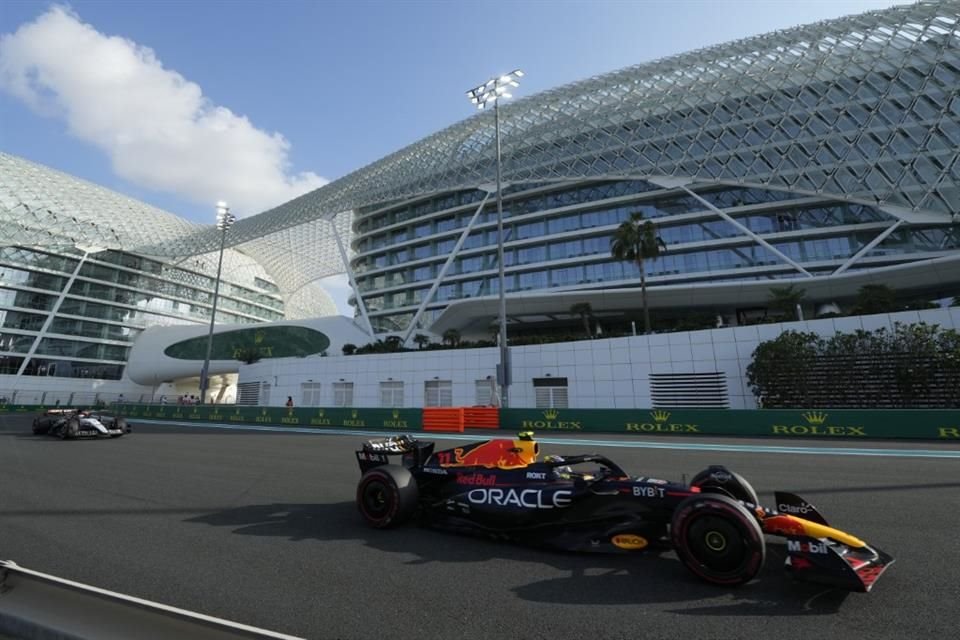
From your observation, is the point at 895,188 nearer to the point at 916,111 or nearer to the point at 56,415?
the point at 916,111

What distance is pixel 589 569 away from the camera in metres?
3.73

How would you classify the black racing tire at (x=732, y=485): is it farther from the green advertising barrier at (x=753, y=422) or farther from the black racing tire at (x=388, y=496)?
the green advertising barrier at (x=753, y=422)

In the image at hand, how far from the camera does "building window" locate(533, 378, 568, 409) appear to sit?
1104 inches

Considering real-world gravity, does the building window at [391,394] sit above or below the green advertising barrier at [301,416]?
above

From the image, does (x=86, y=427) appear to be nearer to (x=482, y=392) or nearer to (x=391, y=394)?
(x=391, y=394)

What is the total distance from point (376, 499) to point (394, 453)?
605 millimetres

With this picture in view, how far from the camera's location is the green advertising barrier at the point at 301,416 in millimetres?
22000

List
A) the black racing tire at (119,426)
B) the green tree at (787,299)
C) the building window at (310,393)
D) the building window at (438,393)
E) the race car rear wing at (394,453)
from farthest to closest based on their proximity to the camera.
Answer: the building window at (310,393), the building window at (438,393), the green tree at (787,299), the black racing tire at (119,426), the race car rear wing at (394,453)

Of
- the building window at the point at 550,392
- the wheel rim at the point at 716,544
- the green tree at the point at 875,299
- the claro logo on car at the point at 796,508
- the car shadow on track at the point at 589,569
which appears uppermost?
the green tree at the point at 875,299

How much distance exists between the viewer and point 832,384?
21578 millimetres

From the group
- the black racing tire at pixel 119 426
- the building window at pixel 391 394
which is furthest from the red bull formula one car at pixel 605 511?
the building window at pixel 391 394

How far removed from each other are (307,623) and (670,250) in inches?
1654

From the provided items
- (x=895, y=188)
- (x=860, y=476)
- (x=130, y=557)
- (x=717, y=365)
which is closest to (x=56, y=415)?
(x=130, y=557)

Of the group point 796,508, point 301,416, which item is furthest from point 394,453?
point 301,416
